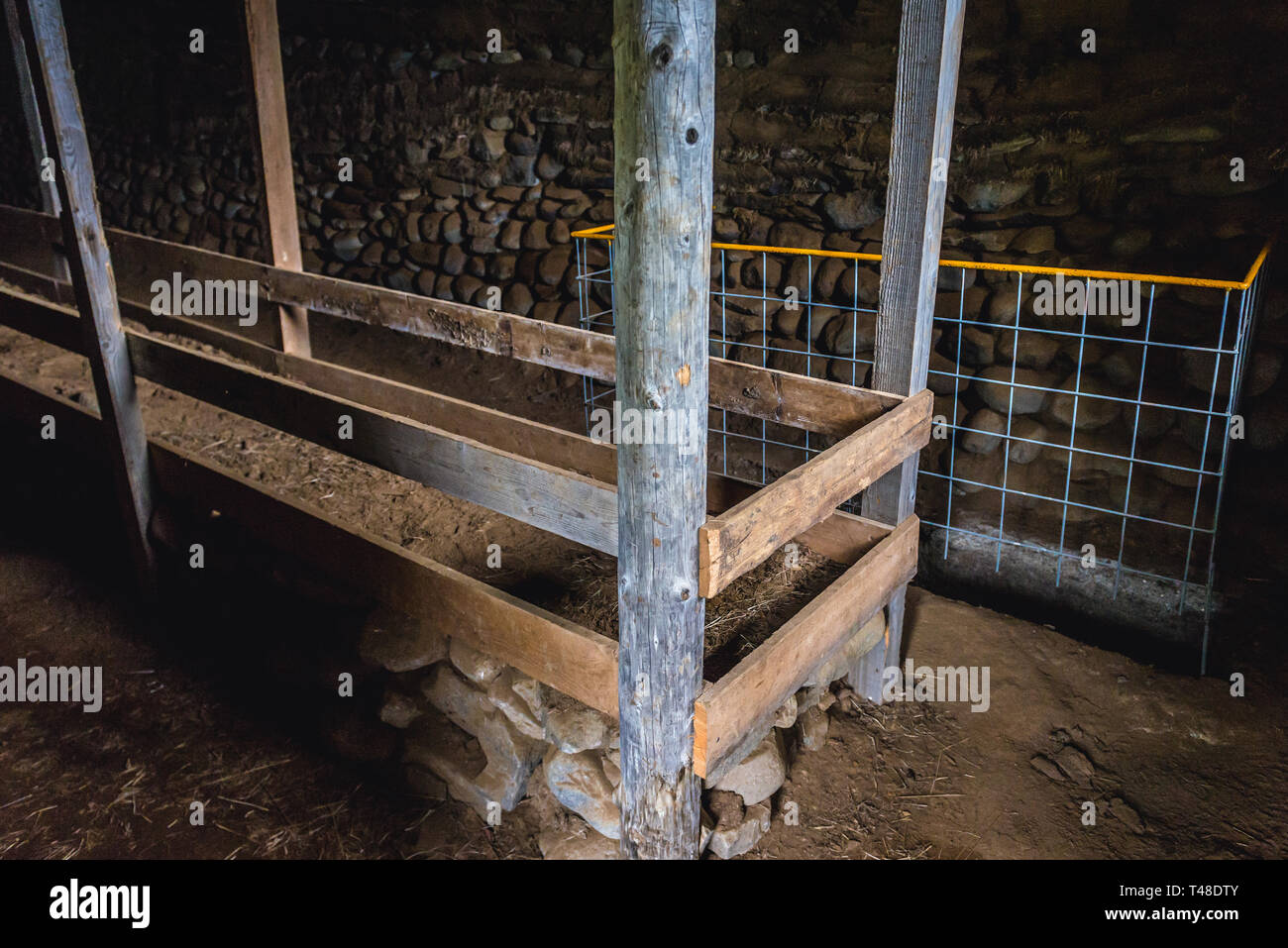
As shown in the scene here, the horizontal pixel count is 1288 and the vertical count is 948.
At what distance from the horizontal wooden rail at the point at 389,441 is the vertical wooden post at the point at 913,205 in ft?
3.76

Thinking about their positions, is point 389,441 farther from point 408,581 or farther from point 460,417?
point 460,417

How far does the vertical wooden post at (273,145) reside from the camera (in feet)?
13.0

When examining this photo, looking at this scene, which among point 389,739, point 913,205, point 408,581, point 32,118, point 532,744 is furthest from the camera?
point 32,118

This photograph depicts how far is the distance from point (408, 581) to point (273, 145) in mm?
2383

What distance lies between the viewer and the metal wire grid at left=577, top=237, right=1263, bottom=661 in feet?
12.5

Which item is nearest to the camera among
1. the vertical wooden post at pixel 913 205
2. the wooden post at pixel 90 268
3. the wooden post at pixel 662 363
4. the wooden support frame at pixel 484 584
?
the wooden post at pixel 662 363

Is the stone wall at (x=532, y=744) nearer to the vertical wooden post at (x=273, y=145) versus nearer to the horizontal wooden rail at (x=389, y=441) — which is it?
the horizontal wooden rail at (x=389, y=441)

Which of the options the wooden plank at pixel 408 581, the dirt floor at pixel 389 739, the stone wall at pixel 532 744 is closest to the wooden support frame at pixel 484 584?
the wooden plank at pixel 408 581

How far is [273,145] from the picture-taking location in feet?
13.7

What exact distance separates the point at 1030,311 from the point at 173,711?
4033 millimetres

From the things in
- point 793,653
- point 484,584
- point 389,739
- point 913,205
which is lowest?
point 389,739

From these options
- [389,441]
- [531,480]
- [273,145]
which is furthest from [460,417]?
[273,145]

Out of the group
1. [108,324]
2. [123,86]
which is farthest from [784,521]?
[123,86]

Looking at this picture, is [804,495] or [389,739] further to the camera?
[389,739]
